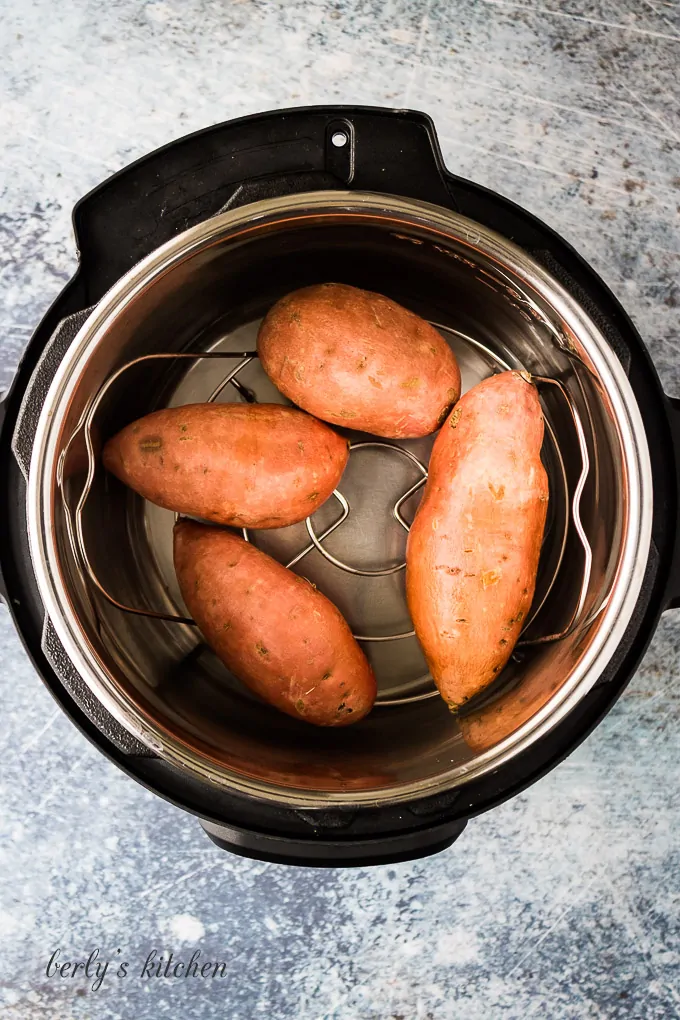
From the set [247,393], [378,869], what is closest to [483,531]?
[247,393]

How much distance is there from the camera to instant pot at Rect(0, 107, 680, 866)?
55 centimetres

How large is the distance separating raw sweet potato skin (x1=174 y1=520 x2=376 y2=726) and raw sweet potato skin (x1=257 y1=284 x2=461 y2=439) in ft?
0.49

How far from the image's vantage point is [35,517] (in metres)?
0.54

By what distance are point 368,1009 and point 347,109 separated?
2.88 ft

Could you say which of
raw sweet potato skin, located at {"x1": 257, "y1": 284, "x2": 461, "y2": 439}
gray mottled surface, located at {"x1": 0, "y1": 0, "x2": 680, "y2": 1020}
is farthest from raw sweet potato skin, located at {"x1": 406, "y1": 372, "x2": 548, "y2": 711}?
gray mottled surface, located at {"x1": 0, "y1": 0, "x2": 680, "y2": 1020}

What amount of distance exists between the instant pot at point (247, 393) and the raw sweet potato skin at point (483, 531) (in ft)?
0.14

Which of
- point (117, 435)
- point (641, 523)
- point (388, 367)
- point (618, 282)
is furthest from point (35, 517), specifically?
point (618, 282)

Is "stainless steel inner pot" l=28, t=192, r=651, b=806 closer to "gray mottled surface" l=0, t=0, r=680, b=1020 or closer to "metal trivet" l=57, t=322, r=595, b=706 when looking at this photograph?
"metal trivet" l=57, t=322, r=595, b=706

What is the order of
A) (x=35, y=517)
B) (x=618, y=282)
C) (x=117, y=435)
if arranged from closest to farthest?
(x=35, y=517), (x=117, y=435), (x=618, y=282)

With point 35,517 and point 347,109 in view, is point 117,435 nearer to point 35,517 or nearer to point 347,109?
point 35,517

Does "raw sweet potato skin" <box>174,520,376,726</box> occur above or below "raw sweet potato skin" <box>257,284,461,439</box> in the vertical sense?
below

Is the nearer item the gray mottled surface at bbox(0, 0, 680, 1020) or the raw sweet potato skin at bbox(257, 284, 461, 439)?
the raw sweet potato skin at bbox(257, 284, 461, 439)

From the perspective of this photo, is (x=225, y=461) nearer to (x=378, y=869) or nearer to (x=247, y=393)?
(x=247, y=393)

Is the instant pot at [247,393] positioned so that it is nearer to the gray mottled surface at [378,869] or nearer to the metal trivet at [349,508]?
the metal trivet at [349,508]
